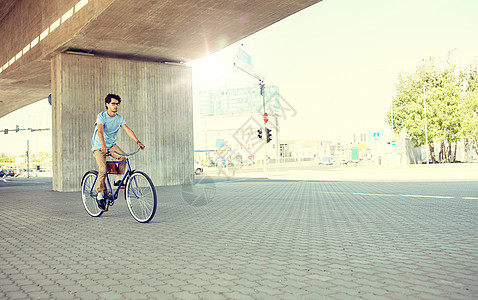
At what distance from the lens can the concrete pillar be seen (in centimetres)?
1520

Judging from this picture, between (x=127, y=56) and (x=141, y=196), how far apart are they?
453 inches

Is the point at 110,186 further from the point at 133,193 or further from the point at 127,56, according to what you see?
the point at 127,56

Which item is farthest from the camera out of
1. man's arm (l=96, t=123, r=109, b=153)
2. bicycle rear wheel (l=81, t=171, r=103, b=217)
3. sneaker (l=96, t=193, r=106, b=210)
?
bicycle rear wheel (l=81, t=171, r=103, b=217)

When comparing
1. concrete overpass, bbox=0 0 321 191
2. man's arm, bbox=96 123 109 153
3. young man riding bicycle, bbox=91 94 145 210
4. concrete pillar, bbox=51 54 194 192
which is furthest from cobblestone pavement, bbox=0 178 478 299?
concrete pillar, bbox=51 54 194 192

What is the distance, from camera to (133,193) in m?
6.46

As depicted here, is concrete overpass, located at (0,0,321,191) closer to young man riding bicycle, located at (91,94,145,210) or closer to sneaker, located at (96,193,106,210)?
young man riding bicycle, located at (91,94,145,210)

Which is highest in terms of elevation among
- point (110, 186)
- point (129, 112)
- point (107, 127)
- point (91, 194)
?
point (129, 112)

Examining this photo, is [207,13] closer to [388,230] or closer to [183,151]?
[183,151]

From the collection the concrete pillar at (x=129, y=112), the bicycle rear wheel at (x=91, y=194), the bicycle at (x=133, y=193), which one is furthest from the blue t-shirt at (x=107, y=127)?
the concrete pillar at (x=129, y=112)

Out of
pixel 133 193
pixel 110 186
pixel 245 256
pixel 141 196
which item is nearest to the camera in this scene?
pixel 245 256

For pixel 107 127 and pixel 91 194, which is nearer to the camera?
pixel 107 127

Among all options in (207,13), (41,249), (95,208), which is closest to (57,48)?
(207,13)

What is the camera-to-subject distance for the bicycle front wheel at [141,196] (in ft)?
20.2

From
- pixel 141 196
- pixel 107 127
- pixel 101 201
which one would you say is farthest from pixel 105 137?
pixel 141 196
